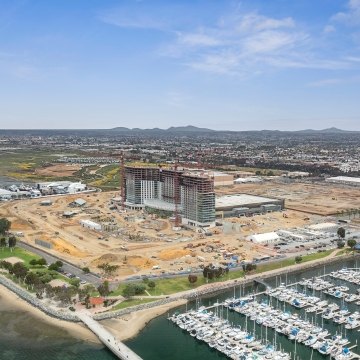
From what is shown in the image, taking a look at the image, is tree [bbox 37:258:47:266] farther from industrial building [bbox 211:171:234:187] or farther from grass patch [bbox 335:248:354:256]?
industrial building [bbox 211:171:234:187]

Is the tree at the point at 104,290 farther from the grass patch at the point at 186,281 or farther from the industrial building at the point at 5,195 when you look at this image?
the industrial building at the point at 5,195

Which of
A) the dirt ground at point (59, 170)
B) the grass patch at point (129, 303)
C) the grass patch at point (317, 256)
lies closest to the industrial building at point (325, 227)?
the grass patch at point (317, 256)

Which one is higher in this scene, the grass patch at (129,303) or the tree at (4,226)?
the tree at (4,226)

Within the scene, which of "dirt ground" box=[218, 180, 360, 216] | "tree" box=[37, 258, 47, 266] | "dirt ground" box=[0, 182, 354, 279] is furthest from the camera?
"dirt ground" box=[218, 180, 360, 216]

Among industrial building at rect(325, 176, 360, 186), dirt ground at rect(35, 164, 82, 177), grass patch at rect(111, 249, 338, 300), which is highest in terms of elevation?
dirt ground at rect(35, 164, 82, 177)

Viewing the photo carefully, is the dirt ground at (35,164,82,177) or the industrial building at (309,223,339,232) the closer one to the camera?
the industrial building at (309,223,339,232)

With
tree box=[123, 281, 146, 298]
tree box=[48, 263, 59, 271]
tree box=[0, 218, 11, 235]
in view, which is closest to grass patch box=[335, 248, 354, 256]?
tree box=[123, 281, 146, 298]

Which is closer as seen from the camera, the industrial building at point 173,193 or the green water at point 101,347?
the green water at point 101,347
